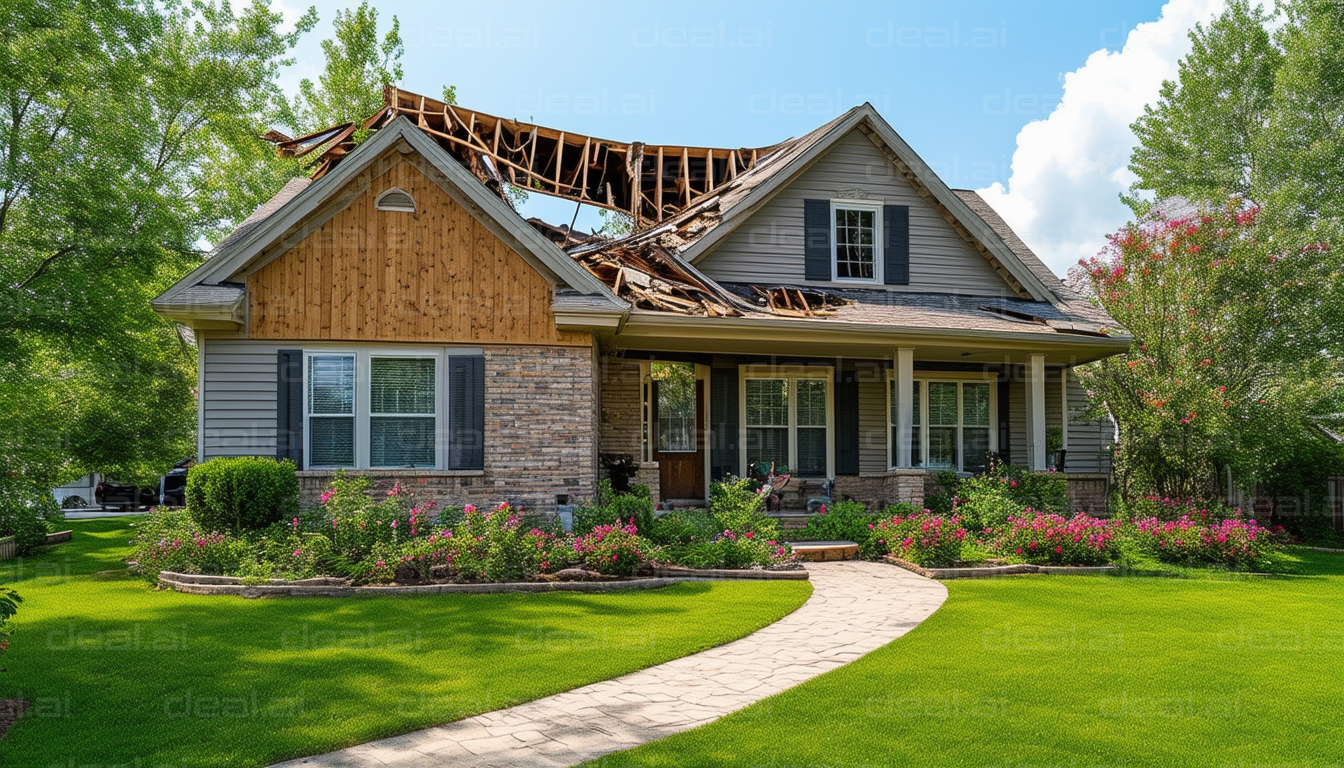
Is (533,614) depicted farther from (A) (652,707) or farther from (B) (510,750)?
(B) (510,750)

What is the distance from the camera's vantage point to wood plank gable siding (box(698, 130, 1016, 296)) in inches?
606

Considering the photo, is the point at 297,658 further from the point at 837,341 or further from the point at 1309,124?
the point at 1309,124

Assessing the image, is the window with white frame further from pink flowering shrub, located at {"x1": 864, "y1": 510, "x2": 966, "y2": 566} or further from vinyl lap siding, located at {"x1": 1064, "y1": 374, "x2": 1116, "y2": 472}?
vinyl lap siding, located at {"x1": 1064, "y1": 374, "x2": 1116, "y2": 472}

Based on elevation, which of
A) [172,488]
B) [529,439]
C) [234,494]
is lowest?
[172,488]

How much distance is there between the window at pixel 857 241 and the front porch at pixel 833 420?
1741mm

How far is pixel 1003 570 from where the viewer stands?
1088 centimetres

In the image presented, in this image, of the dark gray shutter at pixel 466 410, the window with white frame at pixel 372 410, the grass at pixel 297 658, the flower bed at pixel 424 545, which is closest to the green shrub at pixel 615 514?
the flower bed at pixel 424 545

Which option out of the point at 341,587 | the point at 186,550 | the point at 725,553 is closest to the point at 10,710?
the point at 341,587

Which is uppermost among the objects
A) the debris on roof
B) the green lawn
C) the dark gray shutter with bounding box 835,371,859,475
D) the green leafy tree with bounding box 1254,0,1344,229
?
the green leafy tree with bounding box 1254,0,1344,229

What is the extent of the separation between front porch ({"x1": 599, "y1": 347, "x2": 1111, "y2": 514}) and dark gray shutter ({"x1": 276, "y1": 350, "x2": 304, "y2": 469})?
495 centimetres

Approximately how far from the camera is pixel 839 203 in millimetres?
15828

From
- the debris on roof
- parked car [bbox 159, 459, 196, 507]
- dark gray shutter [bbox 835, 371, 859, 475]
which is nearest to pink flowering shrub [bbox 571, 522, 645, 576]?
the debris on roof

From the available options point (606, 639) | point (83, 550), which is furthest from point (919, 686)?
point (83, 550)

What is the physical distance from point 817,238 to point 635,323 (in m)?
5.04
